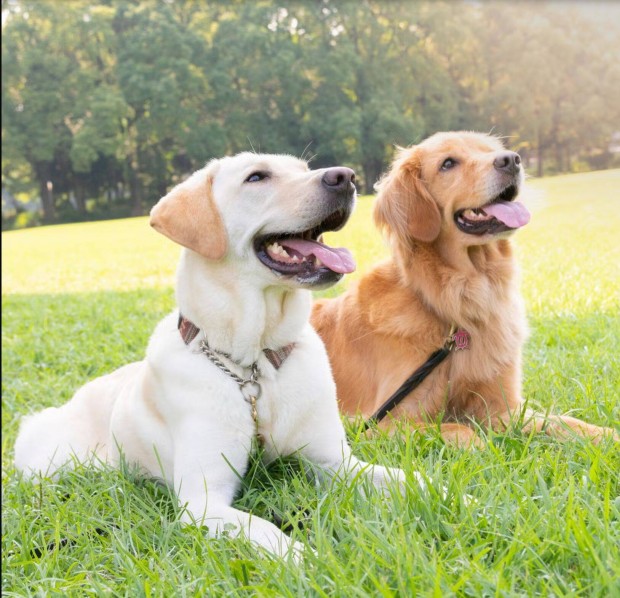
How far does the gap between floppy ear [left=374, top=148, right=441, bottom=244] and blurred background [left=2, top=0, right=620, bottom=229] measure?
30cm

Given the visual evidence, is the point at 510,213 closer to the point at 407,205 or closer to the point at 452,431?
the point at 407,205

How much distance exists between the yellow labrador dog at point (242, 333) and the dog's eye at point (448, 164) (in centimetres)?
71

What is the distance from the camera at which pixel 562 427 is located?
7.39 feet

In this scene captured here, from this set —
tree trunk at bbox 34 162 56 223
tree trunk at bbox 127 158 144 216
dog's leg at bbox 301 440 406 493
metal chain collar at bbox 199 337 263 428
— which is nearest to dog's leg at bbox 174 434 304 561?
metal chain collar at bbox 199 337 263 428

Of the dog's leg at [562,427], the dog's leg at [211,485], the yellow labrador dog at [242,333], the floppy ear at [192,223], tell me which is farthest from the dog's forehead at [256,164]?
the dog's leg at [562,427]

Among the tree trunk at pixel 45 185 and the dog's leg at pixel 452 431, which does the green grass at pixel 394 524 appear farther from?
the tree trunk at pixel 45 185

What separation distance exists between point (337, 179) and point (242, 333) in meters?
0.58

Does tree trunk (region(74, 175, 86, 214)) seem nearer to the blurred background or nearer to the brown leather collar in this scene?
the blurred background

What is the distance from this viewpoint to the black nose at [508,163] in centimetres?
251

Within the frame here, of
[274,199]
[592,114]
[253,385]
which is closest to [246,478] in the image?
[253,385]

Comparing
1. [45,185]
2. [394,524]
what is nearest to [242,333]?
[394,524]

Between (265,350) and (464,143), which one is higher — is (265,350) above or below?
below

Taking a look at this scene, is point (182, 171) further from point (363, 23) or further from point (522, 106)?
point (522, 106)

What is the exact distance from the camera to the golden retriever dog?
263cm
